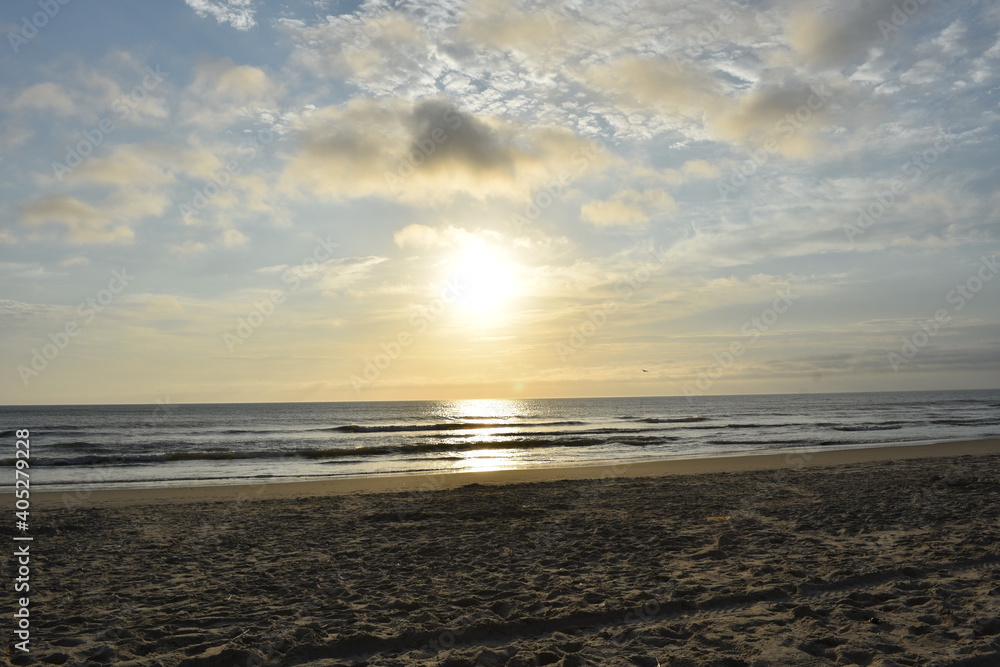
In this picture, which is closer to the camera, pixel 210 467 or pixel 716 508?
pixel 716 508

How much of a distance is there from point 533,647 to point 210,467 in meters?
24.7

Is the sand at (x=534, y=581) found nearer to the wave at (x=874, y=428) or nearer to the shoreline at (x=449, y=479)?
the shoreline at (x=449, y=479)

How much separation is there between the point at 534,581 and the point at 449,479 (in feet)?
41.2

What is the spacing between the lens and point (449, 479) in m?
19.6

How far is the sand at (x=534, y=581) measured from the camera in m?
5.29

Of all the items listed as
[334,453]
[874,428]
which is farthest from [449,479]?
[874,428]

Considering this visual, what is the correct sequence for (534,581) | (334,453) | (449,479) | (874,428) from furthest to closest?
1. (874,428)
2. (334,453)
3. (449,479)
4. (534,581)

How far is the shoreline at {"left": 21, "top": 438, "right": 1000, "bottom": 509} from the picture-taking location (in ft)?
52.3

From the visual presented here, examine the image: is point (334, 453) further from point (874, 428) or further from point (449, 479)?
point (874, 428)

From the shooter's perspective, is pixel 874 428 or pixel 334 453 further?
pixel 874 428

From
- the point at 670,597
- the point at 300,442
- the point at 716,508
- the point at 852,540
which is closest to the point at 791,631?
the point at 670,597

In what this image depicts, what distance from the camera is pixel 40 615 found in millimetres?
6262

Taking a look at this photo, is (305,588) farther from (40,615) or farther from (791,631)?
(791,631)

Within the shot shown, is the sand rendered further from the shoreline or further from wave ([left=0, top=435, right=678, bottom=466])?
wave ([left=0, top=435, right=678, bottom=466])
